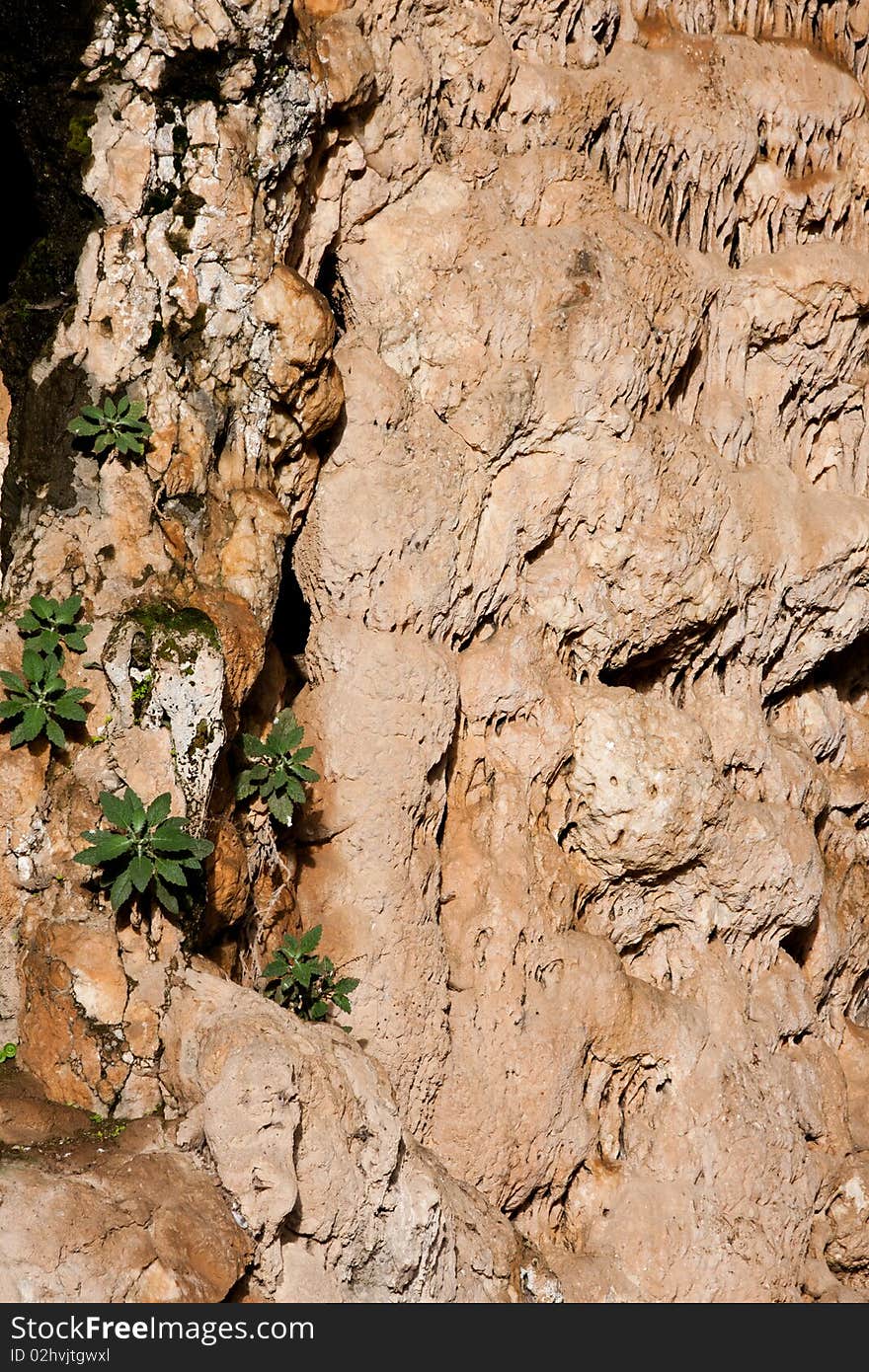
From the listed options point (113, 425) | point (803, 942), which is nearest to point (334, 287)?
point (113, 425)

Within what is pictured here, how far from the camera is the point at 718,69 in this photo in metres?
11.6

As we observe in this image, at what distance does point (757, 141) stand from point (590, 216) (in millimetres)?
2029

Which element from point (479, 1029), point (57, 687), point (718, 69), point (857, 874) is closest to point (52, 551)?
point (57, 687)

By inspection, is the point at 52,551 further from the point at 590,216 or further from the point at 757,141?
the point at 757,141

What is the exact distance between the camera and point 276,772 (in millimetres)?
9070

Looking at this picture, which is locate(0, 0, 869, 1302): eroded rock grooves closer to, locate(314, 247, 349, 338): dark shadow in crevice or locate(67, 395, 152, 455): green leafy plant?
locate(314, 247, 349, 338): dark shadow in crevice

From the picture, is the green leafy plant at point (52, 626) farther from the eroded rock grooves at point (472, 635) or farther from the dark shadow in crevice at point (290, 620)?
the dark shadow in crevice at point (290, 620)

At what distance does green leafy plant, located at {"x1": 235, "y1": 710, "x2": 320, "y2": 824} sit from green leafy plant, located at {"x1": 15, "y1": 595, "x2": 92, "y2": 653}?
4.70 ft

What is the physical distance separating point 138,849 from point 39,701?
38.5 inches

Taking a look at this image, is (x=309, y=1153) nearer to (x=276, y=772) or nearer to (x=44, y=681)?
(x=276, y=772)

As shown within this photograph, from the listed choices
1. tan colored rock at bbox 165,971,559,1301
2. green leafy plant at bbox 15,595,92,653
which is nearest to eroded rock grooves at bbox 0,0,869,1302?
tan colored rock at bbox 165,971,559,1301

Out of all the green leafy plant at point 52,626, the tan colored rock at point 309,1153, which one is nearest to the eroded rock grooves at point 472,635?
the tan colored rock at point 309,1153

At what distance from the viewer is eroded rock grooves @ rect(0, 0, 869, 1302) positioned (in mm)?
7883

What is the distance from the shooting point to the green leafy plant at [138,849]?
7547 millimetres
